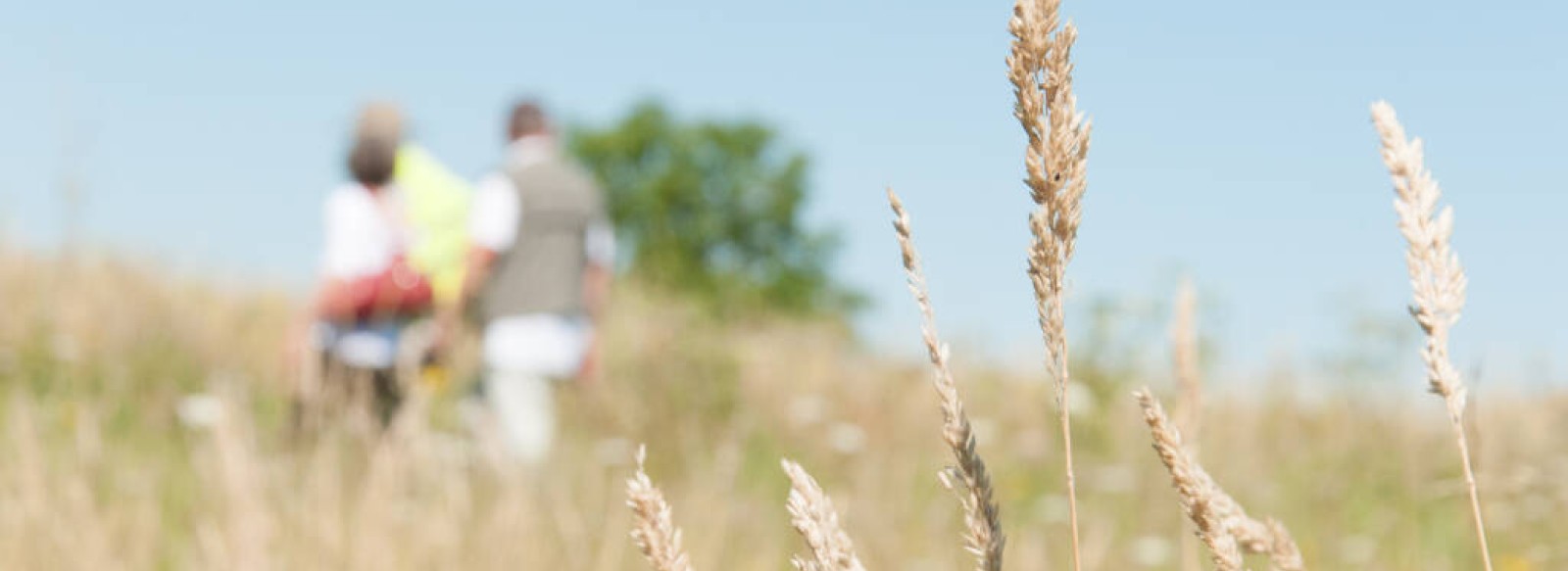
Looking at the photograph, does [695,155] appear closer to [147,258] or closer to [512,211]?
[147,258]

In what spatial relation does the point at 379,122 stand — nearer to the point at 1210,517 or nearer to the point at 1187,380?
the point at 1187,380

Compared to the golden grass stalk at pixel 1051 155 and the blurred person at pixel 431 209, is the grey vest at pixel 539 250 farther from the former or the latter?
the golden grass stalk at pixel 1051 155

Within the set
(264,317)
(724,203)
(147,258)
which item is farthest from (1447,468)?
(724,203)

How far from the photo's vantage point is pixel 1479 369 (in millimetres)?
1319

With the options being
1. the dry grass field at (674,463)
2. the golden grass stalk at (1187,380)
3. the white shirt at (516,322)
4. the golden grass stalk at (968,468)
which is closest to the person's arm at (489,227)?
the white shirt at (516,322)

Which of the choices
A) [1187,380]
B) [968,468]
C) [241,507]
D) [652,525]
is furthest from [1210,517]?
[241,507]

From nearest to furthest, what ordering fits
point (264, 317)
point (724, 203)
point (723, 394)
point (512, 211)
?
1. point (512, 211)
2. point (723, 394)
3. point (264, 317)
4. point (724, 203)

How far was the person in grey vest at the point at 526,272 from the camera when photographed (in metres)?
6.71

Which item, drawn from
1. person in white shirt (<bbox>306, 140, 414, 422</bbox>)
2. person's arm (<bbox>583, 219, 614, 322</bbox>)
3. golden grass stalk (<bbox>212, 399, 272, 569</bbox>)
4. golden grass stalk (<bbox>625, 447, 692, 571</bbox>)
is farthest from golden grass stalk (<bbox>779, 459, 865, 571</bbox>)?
person's arm (<bbox>583, 219, 614, 322</bbox>)

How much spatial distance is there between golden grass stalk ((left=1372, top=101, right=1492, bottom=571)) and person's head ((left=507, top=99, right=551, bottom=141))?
620cm

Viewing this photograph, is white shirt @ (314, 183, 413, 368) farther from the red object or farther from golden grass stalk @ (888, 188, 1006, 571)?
golden grass stalk @ (888, 188, 1006, 571)

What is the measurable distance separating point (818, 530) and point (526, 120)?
20.5 feet

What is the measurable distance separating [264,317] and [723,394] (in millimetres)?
4444

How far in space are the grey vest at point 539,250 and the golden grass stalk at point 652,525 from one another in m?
6.13
